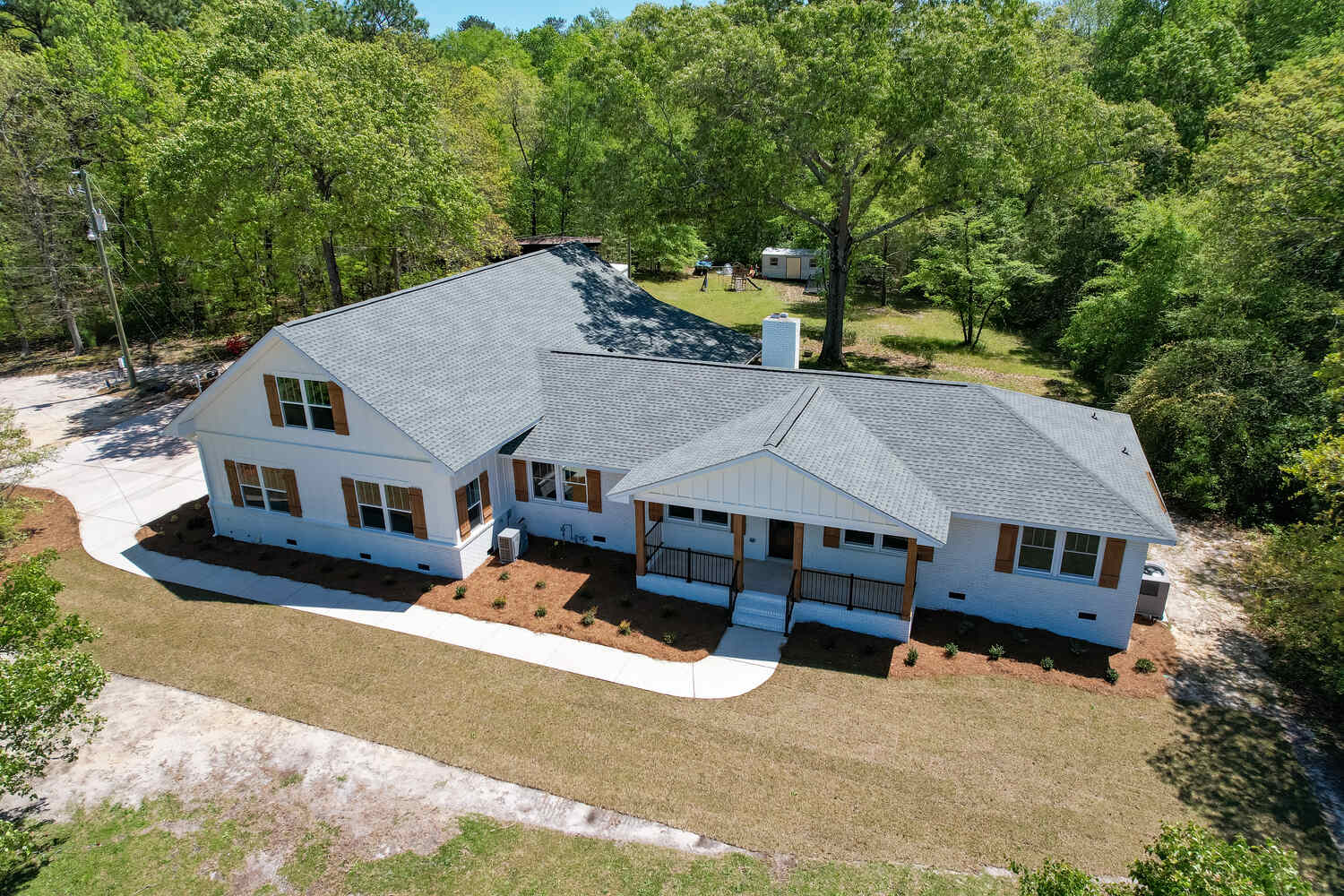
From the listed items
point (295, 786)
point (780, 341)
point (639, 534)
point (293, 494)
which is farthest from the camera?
point (780, 341)

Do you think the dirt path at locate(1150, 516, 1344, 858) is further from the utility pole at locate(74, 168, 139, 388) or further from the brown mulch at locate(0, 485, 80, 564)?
the utility pole at locate(74, 168, 139, 388)

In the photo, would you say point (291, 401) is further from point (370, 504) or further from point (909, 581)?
point (909, 581)

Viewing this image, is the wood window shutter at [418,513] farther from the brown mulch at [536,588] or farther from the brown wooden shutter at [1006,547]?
the brown wooden shutter at [1006,547]

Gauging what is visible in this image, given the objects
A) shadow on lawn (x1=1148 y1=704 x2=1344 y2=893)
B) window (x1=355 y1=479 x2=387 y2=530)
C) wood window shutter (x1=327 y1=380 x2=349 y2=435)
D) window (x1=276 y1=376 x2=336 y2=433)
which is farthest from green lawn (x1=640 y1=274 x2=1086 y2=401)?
window (x1=276 y1=376 x2=336 y2=433)

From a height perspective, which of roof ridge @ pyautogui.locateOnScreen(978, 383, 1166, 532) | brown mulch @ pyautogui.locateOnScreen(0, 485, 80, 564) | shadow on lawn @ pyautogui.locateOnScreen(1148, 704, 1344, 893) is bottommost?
shadow on lawn @ pyautogui.locateOnScreen(1148, 704, 1344, 893)

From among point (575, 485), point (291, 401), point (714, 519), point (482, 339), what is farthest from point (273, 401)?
point (714, 519)
